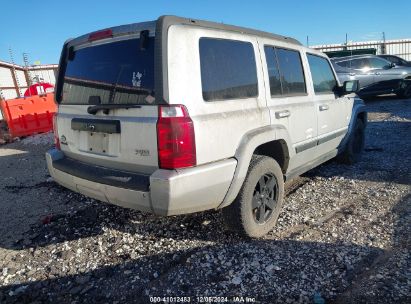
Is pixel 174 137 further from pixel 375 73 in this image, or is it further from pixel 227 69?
pixel 375 73

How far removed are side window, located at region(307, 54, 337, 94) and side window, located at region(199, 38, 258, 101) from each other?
151 centimetres

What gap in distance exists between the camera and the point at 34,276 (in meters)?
2.94

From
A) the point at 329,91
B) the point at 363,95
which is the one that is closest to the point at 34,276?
the point at 329,91

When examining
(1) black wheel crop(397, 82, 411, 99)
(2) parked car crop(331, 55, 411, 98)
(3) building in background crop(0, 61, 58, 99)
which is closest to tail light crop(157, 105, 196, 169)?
(2) parked car crop(331, 55, 411, 98)

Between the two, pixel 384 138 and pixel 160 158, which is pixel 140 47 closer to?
pixel 160 158

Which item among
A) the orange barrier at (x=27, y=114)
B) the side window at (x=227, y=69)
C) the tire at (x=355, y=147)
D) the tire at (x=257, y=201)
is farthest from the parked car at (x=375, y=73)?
the side window at (x=227, y=69)

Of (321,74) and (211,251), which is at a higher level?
(321,74)

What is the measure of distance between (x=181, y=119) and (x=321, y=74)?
294cm

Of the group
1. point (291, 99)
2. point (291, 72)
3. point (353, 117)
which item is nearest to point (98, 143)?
point (291, 99)

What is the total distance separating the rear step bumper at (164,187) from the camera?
2.52 m

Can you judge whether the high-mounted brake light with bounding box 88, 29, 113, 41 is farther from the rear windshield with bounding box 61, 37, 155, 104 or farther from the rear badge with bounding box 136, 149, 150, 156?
the rear badge with bounding box 136, 149, 150, 156

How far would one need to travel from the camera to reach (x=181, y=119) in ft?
8.20

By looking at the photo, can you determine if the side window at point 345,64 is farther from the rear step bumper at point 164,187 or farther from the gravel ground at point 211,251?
the rear step bumper at point 164,187

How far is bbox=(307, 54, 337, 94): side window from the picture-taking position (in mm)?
4452
